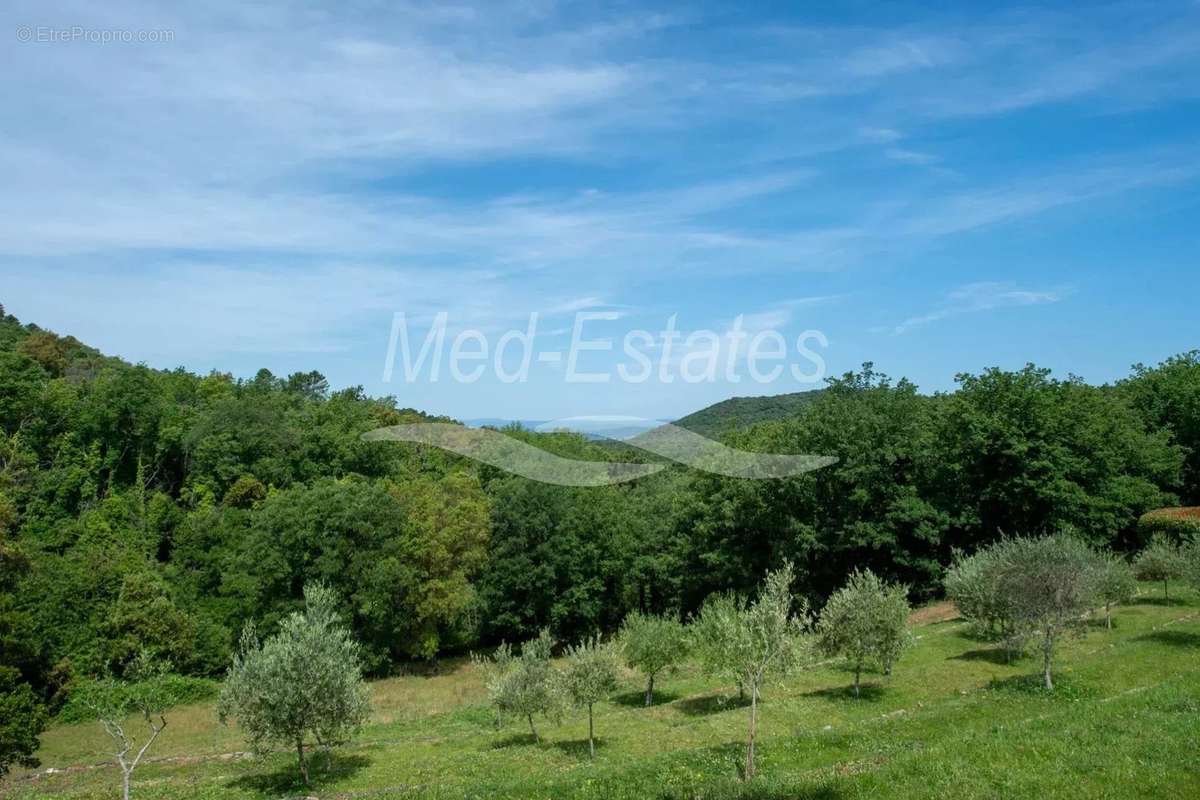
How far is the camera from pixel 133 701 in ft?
95.7

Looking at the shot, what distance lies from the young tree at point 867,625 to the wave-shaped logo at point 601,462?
49.3ft

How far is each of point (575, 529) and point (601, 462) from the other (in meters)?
13.0

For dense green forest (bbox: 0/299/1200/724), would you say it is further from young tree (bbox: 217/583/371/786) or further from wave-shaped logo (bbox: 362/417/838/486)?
young tree (bbox: 217/583/371/786)

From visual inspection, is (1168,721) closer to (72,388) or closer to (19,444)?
(19,444)

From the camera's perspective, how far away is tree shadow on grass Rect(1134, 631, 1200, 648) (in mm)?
20062

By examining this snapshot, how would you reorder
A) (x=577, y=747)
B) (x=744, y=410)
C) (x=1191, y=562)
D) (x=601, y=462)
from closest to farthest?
(x=577, y=747), (x=1191, y=562), (x=601, y=462), (x=744, y=410)

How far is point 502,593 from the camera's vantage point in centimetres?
4141

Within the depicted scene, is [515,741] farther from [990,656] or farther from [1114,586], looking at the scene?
[1114,586]

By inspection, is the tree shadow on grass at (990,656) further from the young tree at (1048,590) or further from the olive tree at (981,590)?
the young tree at (1048,590)

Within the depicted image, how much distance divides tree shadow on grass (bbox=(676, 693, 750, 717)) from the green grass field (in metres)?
0.11

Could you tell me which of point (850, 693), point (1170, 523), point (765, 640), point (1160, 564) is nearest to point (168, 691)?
point (850, 693)

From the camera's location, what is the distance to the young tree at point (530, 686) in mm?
19812

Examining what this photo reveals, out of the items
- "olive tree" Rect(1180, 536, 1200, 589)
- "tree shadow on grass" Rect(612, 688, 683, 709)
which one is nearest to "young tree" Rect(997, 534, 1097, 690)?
"olive tree" Rect(1180, 536, 1200, 589)

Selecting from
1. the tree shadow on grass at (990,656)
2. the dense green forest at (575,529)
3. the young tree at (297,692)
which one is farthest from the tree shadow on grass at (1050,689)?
the young tree at (297,692)
